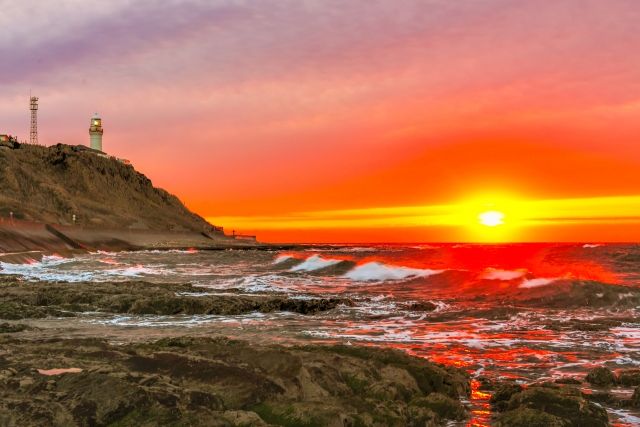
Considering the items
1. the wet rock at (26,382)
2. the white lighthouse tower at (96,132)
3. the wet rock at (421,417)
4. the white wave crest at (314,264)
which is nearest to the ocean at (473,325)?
the wet rock at (421,417)

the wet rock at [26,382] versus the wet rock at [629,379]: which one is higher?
the wet rock at [26,382]

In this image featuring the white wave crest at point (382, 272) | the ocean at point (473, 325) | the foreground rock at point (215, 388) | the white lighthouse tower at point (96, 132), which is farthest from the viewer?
the white lighthouse tower at point (96, 132)

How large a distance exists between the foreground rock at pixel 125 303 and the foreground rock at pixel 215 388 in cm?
661

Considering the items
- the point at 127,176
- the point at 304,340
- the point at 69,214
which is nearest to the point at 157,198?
the point at 127,176

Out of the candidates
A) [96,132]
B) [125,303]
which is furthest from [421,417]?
[96,132]

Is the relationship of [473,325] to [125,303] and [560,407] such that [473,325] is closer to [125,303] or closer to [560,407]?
[560,407]

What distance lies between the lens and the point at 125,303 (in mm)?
A: 13938

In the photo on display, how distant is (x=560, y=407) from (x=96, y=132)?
122 m

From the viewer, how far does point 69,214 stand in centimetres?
Result: 8625

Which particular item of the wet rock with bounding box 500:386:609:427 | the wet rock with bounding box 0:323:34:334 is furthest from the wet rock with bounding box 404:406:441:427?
the wet rock with bounding box 0:323:34:334

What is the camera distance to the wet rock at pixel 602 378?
287 inches

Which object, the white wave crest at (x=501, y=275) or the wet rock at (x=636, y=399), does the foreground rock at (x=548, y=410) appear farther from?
the white wave crest at (x=501, y=275)

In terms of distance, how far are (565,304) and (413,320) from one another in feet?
18.1

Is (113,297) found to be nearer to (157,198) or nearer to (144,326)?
(144,326)
